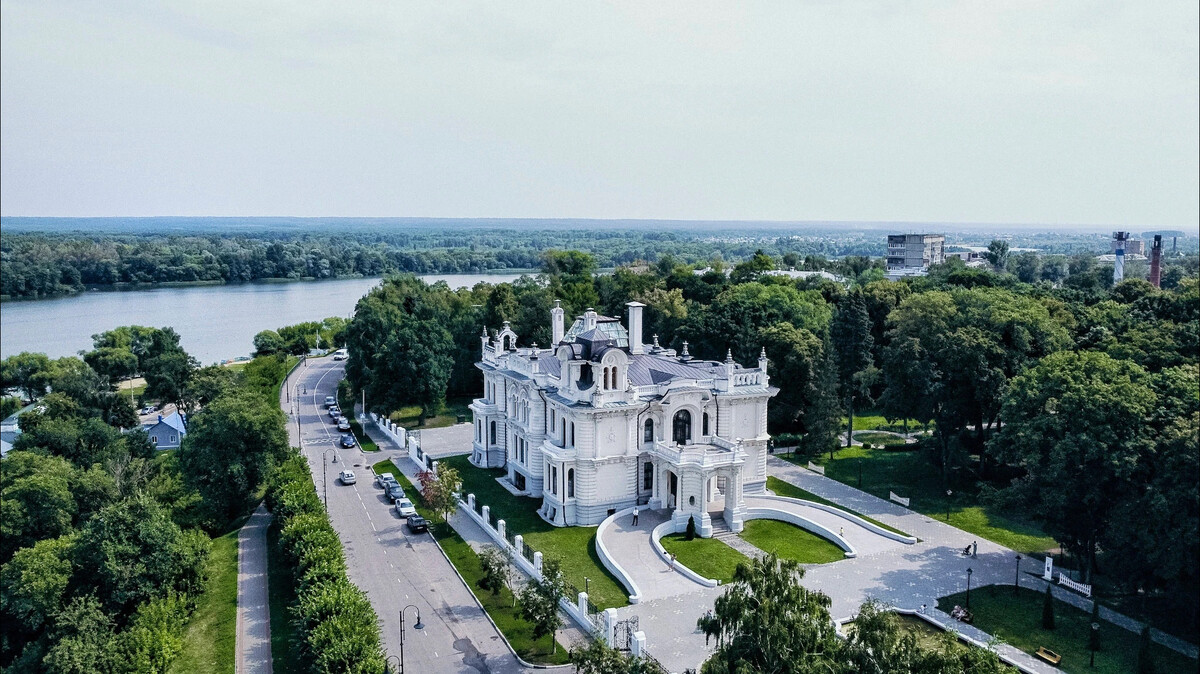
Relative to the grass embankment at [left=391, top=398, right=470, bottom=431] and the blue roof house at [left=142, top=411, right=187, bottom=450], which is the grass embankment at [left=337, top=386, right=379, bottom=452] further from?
the blue roof house at [left=142, top=411, right=187, bottom=450]

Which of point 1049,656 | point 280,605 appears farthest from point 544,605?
point 1049,656

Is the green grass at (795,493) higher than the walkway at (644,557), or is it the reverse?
the walkway at (644,557)

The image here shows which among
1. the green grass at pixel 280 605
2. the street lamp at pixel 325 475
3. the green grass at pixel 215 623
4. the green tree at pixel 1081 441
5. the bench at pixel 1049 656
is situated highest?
the green tree at pixel 1081 441

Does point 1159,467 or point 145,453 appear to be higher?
point 1159,467

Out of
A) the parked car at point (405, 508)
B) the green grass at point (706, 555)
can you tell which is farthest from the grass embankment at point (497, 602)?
the green grass at point (706, 555)

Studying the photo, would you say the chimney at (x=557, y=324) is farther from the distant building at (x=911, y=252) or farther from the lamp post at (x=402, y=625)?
the distant building at (x=911, y=252)

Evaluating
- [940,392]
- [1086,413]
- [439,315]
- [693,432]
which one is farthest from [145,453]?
[1086,413]

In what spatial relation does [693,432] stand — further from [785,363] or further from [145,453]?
[145,453]

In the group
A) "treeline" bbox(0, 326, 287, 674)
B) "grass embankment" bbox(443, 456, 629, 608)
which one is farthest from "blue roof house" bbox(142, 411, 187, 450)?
"grass embankment" bbox(443, 456, 629, 608)
